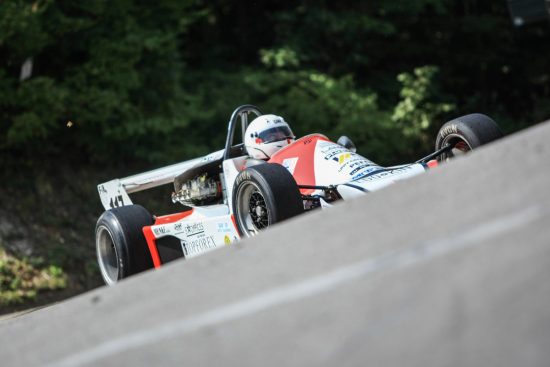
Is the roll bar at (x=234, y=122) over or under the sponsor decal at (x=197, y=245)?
over

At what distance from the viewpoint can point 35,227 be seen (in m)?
13.8

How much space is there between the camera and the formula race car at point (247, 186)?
7000 mm

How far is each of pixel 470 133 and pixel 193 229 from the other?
2.78 m

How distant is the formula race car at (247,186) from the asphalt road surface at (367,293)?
87.3 inches

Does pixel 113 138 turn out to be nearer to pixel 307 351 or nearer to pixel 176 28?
pixel 176 28

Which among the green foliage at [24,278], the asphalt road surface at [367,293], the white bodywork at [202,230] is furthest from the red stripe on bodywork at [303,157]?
the green foliage at [24,278]

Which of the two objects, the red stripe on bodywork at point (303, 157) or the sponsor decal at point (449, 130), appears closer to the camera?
the sponsor decal at point (449, 130)

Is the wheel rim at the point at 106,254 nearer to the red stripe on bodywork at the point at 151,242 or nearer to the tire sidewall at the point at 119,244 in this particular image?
the tire sidewall at the point at 119,244

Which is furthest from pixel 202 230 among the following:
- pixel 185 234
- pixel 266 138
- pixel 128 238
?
pixel 266 138

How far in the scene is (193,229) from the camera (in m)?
8.48

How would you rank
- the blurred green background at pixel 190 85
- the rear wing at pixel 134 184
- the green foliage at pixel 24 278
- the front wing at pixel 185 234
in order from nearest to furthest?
the front wing at pixel 185 234 < the rear wing at pixel 134 184 < the green foliage at pixel 24 278 < the blurred green background at pixel 190 85

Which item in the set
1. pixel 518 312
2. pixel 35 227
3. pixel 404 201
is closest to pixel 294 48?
pixel 35 227

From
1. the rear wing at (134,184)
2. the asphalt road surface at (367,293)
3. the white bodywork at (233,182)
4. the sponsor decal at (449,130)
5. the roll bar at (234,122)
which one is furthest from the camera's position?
the rear wing at (134,184)

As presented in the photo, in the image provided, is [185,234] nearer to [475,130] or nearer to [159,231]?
[159,231]
